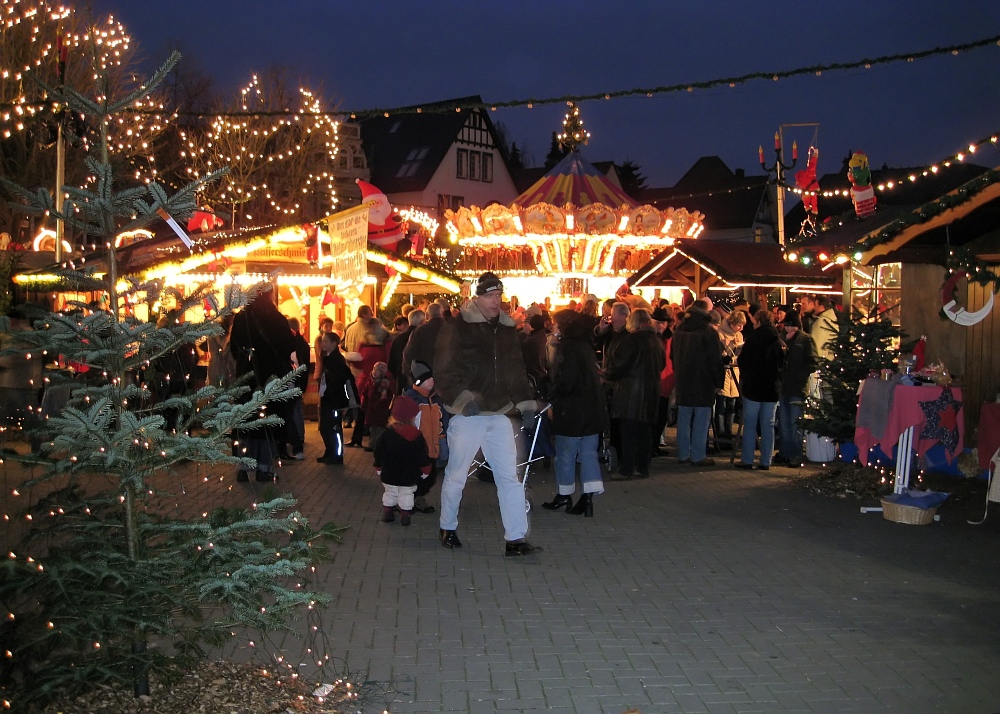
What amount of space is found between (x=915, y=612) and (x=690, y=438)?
6.40 m

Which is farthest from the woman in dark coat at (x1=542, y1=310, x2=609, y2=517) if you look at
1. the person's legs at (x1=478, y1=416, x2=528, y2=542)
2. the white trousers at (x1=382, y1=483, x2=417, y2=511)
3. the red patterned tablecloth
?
the red patterned tablecloth

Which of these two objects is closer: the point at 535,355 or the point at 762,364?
the point at 762,364

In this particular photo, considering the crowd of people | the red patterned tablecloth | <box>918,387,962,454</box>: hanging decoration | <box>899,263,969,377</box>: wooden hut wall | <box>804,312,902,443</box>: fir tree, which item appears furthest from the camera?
<box>899,263,969,377</box>: wooden hut wall

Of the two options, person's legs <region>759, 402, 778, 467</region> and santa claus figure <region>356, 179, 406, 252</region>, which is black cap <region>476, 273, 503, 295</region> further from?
santa claus figure <region>356, 179, 406, 252</region>

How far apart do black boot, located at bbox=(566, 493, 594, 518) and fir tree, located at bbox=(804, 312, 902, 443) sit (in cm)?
316

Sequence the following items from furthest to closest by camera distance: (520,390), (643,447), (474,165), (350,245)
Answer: (474,165) → (350,245) → (643,447) → (520,390)

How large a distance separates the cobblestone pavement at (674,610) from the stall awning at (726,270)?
36.4ft

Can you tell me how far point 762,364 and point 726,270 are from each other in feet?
28.4

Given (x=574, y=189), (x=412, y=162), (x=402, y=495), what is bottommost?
(x=402, y=495)

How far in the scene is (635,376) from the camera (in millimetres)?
10719

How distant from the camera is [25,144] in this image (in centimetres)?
2662

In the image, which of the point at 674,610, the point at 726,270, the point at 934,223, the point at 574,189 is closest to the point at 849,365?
the point at 934,223

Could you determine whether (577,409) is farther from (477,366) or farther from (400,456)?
(477,366)

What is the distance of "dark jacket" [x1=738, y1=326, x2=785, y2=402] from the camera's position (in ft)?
38.1
